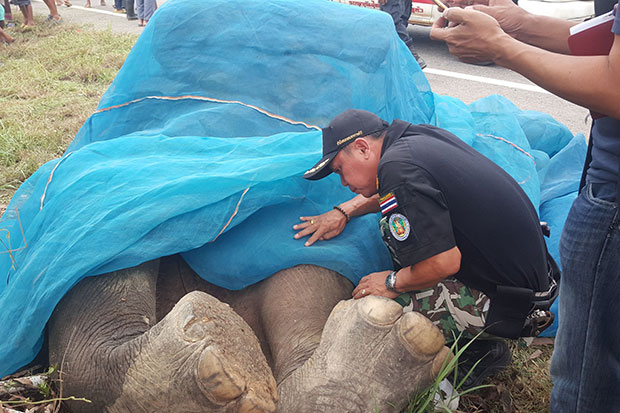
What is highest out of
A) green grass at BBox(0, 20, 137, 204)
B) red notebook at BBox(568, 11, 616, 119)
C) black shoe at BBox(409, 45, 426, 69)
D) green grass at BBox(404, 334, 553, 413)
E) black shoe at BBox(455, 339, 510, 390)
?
red notebook at BBox(568, 11, 616, 119)

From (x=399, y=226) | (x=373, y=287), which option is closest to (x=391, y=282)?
(x=373, y=287)

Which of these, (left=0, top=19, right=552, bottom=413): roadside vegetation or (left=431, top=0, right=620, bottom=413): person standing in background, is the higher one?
(left=431, top=0, right=620, bottom=413): person standing in background

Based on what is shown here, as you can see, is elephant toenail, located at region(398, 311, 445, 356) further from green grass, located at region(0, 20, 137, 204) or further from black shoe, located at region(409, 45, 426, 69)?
black shoe, located at region(409, 45, 426, 69)

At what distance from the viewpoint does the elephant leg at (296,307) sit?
6.61ft

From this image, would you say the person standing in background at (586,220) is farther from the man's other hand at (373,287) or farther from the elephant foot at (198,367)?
the elephant foot at (198,367)

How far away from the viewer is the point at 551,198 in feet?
10.7

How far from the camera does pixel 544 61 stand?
152cm

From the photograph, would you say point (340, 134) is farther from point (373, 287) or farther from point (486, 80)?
point (486, 80)

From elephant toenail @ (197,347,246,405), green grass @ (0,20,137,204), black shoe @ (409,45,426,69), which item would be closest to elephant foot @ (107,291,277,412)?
elephant toenail @ (197,347,246,405)

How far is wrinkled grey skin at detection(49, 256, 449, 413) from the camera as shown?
5.38ft

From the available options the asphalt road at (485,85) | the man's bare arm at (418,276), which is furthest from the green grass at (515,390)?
the asphalt road at (485,85)

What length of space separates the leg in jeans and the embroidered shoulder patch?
466mm

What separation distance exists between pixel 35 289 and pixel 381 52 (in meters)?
1.89

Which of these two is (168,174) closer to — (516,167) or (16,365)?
(16,365)
